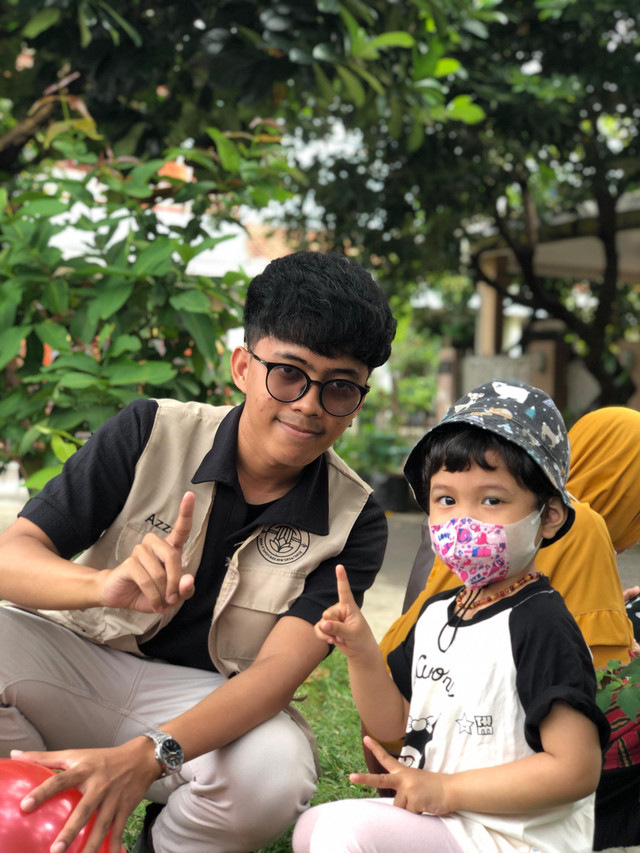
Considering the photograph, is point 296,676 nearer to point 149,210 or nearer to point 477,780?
point 477,780

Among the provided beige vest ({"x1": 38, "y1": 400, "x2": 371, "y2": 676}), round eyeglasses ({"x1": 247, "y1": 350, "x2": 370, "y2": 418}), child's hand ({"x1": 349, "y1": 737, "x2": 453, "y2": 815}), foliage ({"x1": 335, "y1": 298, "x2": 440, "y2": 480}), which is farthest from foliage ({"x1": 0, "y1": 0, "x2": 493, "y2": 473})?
foliage ({"x1": 335, "y1": 298, "x2": 440, "y2": 480})

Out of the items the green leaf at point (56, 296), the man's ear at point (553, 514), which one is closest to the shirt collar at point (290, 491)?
the man's ear at point (553, 514)

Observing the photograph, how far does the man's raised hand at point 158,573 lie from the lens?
1.76 metres

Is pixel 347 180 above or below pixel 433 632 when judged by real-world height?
below

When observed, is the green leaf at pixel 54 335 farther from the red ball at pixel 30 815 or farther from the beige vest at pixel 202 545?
the red ball at pixel 30 815

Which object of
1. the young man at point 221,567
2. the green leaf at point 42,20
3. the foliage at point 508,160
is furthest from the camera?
the foliage at point 508,160

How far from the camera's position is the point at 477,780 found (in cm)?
165

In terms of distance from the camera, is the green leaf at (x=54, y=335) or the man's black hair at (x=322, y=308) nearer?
the man's black hair at (x=322, y=308)

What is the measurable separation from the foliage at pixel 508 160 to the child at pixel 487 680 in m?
3.23

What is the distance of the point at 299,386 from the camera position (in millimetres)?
2119

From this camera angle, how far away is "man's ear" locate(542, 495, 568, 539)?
1.83m

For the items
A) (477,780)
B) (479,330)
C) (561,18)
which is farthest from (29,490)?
(479,330)

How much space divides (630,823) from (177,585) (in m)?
1.43

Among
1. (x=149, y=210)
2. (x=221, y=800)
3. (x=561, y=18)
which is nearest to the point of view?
(x=221, y=800)
